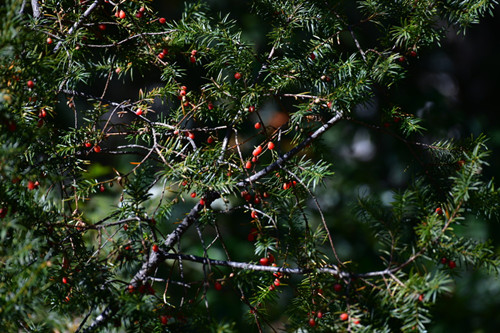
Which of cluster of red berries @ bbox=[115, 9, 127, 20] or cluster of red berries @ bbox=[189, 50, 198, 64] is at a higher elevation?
cluster of red berries @ bbox=[115, 9, 127, 20]

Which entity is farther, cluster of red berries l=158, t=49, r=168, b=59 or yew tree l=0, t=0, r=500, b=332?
cluster of red berries l=158, t=49, r=168, b=59

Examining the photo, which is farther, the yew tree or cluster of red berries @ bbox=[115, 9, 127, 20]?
cluster of red berries @ bbox=[115, 9, 127, 20]

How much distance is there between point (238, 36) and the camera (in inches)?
23.9

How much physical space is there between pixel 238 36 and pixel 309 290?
32 cm

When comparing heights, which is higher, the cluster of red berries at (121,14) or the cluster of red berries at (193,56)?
the cluster of red berries at (121,14)

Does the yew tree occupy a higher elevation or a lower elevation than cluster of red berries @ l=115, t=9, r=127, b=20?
lower

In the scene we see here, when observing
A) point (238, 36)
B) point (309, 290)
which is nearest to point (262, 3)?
point (238, 36)

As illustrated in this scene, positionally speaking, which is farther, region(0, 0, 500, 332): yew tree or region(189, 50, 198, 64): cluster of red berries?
region(189, 50, 198, 64): cluster of red berries

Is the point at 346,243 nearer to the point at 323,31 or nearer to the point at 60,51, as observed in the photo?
the point at 323,31

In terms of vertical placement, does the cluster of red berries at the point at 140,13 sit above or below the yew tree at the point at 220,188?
above

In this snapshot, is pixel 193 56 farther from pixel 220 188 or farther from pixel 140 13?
pixel 220 188

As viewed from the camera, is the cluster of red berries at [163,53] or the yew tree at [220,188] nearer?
the yew tree at [220,188]

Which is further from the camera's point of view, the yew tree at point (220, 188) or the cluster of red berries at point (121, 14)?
the cluster of red berries at point (121, 14)

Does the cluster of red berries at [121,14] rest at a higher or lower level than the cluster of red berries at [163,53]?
higher
